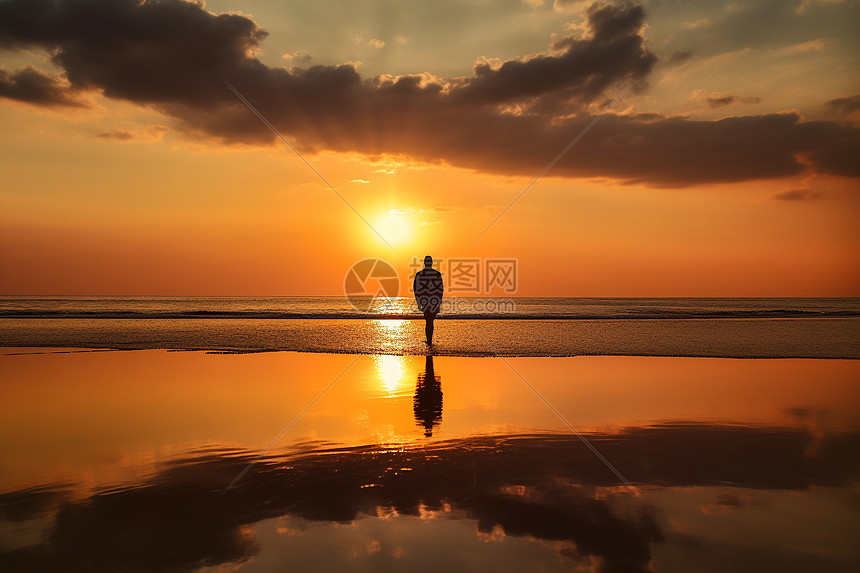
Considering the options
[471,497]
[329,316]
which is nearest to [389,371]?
[471,497]

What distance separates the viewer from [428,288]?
18.7 m

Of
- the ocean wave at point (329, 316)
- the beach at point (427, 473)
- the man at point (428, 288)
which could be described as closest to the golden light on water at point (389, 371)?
the beach at point (427, 473)

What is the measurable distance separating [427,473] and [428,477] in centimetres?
12

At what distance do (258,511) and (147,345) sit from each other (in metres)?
16.7

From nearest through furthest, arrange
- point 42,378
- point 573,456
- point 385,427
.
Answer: point 573,456
point 385,427
point 42,378

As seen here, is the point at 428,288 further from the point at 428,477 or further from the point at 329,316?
the point at 329,316

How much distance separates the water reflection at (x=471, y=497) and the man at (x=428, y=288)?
38.0ft

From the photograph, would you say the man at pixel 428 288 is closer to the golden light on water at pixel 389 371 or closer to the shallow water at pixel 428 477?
the golden light on water at pixel 389 371

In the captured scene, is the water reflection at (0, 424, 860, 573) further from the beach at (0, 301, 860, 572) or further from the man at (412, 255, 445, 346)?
the man at (412, 255, 445, 346)

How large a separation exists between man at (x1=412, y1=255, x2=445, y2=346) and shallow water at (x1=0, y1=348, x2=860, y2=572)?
24.6ft

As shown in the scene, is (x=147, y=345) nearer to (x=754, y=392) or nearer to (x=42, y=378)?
(x=42, y=378)

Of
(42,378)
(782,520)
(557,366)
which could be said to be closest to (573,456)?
(782,520)

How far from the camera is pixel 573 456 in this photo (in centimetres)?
625

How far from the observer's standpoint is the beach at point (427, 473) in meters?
3.95
